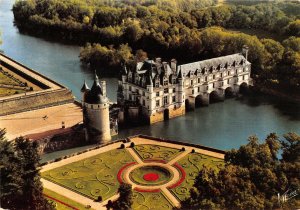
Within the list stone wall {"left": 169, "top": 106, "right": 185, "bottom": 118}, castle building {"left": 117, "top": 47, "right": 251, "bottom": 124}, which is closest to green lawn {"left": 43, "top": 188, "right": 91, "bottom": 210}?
castle building {"left": 117, "top": 47, "right": 251, "bottom": 124}

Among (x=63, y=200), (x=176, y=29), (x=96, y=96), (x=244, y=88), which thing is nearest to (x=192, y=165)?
(x=63, y=200)

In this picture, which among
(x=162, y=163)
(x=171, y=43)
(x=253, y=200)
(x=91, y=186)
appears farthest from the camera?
(x=171, y=43)

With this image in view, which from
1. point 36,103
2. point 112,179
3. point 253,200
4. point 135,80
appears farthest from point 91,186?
point 36,103

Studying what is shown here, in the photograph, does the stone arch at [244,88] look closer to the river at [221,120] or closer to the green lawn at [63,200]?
the river at [221,120]

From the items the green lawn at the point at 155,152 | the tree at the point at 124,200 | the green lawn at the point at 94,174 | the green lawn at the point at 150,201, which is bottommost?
the green lawn at the point at 150,201

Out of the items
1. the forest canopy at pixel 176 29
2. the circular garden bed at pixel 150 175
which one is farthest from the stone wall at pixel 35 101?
the circular garden bed at pixel 150 175

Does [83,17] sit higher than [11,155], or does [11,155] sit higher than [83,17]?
[83,17]

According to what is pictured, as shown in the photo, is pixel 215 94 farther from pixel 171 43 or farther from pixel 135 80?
pixel 171 43
